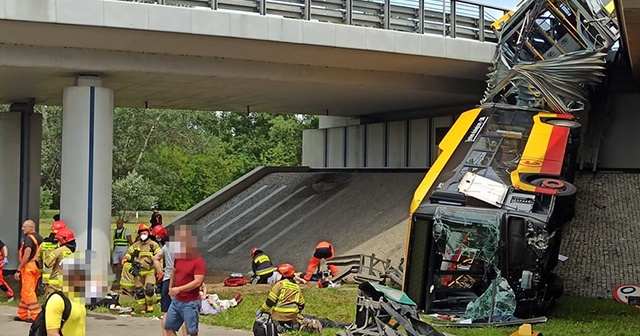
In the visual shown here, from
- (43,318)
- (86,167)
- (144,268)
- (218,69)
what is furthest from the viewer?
(218,69)

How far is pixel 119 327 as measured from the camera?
38.5ft

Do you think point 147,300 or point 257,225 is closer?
point 147,300

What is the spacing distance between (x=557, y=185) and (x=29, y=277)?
324 inches

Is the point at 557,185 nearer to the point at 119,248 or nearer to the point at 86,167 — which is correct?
the point at 86,167

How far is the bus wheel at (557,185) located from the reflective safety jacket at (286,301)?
431 centimetres

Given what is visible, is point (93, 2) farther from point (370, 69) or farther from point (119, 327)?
point (370, 69)

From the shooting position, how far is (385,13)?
1647 cm

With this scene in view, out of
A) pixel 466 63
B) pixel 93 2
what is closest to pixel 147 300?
pixel 93 2

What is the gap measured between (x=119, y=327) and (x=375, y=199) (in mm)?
11796

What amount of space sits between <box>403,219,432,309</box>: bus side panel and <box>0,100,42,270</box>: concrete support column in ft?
36.5

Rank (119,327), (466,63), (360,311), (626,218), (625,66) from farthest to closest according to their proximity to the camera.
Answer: (625,66), (466,63), (626,218), (119,327), (360,311)

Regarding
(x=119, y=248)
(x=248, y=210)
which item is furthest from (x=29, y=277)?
(x=248, y=210)

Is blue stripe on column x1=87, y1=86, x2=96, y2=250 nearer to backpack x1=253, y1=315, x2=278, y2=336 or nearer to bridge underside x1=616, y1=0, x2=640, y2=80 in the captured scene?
backpack x1=253, y1=315, x2=278, y2=336

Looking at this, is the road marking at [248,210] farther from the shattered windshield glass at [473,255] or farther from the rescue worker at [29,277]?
the shattered windshield glass at [473,255]
